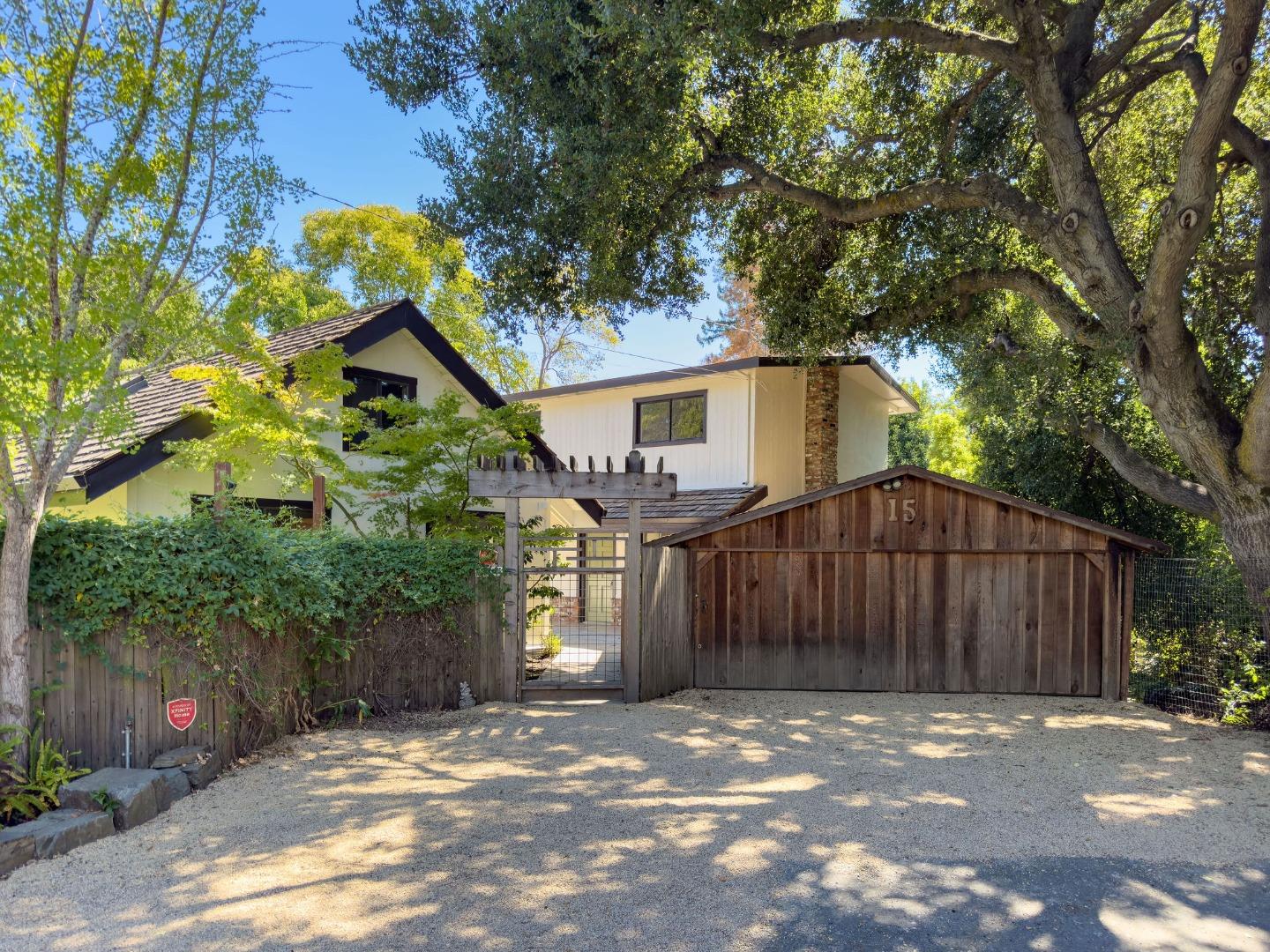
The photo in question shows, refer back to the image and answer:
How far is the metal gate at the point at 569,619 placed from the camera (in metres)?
9.38

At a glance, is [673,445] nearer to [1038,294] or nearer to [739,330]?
[1038,294]

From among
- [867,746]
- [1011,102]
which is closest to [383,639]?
[867,746]

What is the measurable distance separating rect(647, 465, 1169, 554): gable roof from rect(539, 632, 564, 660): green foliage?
2764 millimetres

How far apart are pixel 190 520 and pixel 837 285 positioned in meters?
8.90

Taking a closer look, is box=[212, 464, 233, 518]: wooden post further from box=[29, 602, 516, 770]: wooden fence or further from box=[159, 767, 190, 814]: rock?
box=[159, 767, 190, 814]: rock

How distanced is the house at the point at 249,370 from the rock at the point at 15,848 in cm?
269

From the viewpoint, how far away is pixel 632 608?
9375 millimetres

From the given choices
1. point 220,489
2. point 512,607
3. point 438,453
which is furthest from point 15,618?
point 438,453

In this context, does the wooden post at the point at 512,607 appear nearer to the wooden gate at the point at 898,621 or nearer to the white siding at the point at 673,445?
the wooden gate at the point at 898,621

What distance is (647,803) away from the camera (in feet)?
18.9

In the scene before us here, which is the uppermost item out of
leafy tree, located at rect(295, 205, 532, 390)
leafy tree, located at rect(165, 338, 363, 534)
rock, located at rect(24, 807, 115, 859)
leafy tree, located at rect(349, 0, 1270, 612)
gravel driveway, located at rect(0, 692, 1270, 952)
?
leafy tree, located at rect(295, 205, 532, 390)

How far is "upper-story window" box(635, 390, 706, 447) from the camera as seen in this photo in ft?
52.6

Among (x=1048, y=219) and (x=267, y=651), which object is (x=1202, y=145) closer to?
(x=1048, y=219)

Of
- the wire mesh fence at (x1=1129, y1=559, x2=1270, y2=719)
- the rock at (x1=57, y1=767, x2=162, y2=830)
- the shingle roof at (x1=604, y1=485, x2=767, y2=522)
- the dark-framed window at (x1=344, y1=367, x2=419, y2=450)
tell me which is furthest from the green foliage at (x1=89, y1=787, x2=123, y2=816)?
the wire mesh fence at (x1=1129, y1=559, x2=1270, y2=719)
